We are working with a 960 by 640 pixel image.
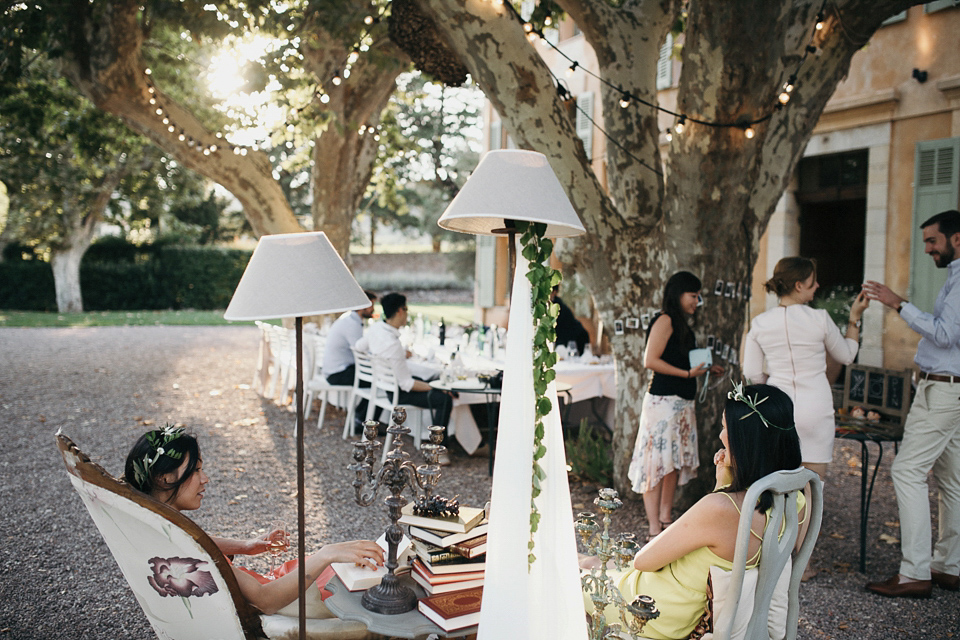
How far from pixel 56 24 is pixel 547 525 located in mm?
8513

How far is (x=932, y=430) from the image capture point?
3883mm

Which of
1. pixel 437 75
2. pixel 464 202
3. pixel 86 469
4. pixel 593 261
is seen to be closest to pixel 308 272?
pixel 464 202

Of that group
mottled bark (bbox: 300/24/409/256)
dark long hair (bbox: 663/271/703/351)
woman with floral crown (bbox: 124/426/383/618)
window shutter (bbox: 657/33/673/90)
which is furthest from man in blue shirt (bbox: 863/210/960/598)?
window shutter (bbox: 657/33/673/90)

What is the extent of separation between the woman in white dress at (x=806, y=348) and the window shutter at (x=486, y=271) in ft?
39.8

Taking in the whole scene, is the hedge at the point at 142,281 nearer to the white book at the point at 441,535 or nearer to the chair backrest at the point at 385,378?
the chair backrest at the point at 385,378

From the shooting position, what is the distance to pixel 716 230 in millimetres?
4984

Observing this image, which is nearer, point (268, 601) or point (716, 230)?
point (268, 601)

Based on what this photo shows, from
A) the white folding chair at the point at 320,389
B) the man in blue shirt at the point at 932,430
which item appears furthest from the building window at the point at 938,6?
the white folding chair at the point at 320,389

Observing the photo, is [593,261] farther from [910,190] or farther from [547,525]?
[910,190]

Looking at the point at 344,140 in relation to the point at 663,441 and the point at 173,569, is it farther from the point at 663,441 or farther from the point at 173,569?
the point at 173,569

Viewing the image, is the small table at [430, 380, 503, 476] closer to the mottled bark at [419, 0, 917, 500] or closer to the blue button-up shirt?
the mottled bark at [419, 0, 917, 500]

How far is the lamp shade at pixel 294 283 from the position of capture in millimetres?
2107

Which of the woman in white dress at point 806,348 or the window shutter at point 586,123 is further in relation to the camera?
the window shutter at point 586,123

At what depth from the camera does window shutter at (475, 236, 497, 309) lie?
53.3ft
